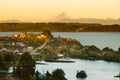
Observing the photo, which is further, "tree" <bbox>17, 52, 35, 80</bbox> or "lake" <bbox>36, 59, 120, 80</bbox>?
"lake" <bbox>36, 59, 120, 80</bbox>

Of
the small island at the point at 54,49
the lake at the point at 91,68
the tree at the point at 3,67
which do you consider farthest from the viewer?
the small island at the point at 54,49

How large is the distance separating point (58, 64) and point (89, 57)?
16.4 feet

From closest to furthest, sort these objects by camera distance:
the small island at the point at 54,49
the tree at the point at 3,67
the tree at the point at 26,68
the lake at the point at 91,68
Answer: the tree at the point at 26,68 < the tree at the point at 3,67 < the lake at the point at 91,68 < the small island at the point at 54,49

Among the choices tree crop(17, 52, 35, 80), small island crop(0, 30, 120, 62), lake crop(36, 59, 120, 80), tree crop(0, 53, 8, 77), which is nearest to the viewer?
tree crop(17, 52, 35, 80)

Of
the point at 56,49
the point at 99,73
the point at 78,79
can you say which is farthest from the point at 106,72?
the point at 56,49

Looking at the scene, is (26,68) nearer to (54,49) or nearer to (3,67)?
(3,67)

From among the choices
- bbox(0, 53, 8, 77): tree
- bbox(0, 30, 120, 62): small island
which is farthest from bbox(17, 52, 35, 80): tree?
bbox(0, 30, 120, 62): small island

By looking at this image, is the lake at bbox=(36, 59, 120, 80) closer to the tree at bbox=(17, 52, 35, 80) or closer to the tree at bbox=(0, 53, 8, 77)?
Result: the tree at bbox=(17, 52, 35, 80)

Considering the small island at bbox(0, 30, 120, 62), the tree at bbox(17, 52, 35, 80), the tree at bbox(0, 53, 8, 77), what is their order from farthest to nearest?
the small island at bbox(0, 30, 120, 62), the tree at bbox(0, 53, 8, 77), the tree at bbox(17, 52, 35, 80)

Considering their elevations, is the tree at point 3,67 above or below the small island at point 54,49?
above

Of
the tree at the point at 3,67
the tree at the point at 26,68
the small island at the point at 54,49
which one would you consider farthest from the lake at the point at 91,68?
the tree at the point at 3,67

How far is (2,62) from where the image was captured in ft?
63.7

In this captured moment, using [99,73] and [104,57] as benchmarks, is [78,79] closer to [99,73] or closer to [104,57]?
[99,73]

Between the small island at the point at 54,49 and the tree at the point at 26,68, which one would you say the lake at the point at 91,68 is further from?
the tree at the point at 26,68
